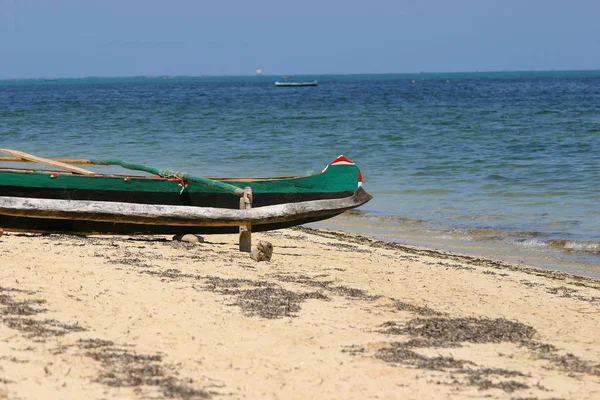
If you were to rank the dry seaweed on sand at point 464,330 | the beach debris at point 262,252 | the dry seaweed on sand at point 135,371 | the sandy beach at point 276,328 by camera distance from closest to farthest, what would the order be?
the dry seaweed on sand at point 135,371 → the sandy beach at point 276,328 → the dry seaweed on sand at point 464,330 → the beach debris at point 262,252

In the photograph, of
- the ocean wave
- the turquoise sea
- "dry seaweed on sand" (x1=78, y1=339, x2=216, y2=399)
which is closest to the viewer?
"dry seaweed on sand" (x1=78, y1=339, x2=216, y2=399)

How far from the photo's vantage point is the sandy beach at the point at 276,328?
510cm

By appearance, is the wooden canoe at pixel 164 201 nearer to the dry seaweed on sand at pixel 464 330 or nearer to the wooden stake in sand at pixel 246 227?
the wooden stake in sand at pixel 246 227

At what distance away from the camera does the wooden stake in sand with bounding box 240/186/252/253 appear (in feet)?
32.2

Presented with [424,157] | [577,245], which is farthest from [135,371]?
[424,157]

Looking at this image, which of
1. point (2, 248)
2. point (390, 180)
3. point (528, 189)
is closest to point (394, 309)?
point (2, 248)

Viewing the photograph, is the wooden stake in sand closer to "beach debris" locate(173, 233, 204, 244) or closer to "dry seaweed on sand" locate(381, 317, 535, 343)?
"beach debris" locate(173, 233, 204, 244)

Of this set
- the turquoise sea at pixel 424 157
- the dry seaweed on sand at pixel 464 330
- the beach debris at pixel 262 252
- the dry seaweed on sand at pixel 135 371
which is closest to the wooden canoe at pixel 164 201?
the beach debris at pixel 262 252

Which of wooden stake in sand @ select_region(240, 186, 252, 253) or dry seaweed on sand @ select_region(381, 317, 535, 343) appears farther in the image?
wooden stake in sand @ select_region(240, 186, 252, 253)

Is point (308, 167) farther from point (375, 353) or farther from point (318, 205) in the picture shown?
point (375, 353)

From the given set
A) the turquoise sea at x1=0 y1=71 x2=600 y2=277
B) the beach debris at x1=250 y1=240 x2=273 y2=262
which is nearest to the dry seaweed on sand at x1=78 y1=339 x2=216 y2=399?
the beach debris at x1=250 y1=240 x2=273 y2=262

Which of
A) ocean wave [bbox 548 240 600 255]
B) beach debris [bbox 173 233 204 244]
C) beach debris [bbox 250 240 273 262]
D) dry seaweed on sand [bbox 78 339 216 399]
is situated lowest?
ocean wave [bbox 548 240 600 255]

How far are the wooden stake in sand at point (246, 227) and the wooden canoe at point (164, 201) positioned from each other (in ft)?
0.05

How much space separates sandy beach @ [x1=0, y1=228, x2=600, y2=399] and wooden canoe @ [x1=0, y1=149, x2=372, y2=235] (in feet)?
1.23
